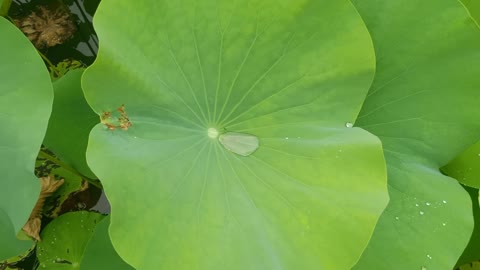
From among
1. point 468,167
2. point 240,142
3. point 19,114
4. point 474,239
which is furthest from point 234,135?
point 474,239


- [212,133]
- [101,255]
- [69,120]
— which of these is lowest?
[101,255]

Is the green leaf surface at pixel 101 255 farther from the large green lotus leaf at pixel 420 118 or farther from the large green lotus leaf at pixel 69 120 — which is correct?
the large green lotus leaf at pixel 420 118

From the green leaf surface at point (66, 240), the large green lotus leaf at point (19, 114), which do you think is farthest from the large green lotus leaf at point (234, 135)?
the green leaf surface at point (66, 240)

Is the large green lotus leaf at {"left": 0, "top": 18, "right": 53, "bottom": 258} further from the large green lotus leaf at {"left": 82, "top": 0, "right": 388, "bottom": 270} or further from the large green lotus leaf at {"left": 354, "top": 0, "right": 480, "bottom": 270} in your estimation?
the large green lotus leaf at {"left": 354, "top": 0, "right": 480, "bottom": 270}

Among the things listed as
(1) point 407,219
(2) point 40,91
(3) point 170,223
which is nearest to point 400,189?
(1) point 407,219

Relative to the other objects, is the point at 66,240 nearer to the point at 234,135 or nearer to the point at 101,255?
the point at 101,255

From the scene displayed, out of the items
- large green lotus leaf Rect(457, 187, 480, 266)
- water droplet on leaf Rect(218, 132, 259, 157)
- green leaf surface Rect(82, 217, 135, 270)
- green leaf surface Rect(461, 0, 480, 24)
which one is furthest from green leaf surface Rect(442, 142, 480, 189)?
green leaf surface Rect(82, 217, 135, 270)
